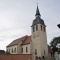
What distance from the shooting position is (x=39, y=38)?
44.7 metres

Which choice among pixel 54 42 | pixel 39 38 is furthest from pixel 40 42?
pixel 54 42

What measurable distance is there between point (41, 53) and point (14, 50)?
12262 millimetres

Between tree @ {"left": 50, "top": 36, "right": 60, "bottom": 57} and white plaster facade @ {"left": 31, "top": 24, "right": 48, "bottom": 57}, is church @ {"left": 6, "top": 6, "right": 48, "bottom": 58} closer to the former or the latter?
white plaster facade @ {"left": 31, "top": 24, "right": 48, "bottom": 57}

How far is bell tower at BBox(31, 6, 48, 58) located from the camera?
145ft

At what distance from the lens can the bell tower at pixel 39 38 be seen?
44.1 meters

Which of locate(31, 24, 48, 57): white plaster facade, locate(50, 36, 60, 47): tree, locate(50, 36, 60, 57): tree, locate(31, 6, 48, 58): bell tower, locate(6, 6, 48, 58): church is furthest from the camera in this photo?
locate(50, 36, 60, 57): tree

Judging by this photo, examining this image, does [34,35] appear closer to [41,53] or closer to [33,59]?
[41,53]

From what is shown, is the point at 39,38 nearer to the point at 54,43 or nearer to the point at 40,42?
the point at 40,42

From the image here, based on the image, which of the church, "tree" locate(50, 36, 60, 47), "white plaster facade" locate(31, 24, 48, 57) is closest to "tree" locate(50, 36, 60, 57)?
"tree" locate(50, 36, 60, 47)

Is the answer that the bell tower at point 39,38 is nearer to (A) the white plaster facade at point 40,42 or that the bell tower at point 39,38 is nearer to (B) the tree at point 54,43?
(A) the white plaster facade at point 40,42

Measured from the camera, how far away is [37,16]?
48031 mm

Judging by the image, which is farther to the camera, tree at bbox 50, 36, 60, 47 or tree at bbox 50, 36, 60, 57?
tree at bbox 50, 36, 60, 57

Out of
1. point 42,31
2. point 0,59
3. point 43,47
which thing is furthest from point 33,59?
point 42,31

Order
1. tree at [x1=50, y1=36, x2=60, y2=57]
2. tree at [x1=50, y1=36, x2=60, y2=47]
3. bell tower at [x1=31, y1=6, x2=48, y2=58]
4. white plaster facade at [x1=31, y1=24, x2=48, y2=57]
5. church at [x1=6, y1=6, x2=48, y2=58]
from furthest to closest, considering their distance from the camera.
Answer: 1. tree at [x1=50, y1=36, x2=60, y2=57]
2. tree at [x1=50, y1=36, x2=60, y2=47]
3. church at [x1=6, y1=6, x2=48, y2=58]
4. bell tower at [x1=31, y1=6, x2=48, y2=58]
5. white plaster facade at [x1=31, y1=24, x2=48, y2=57]
